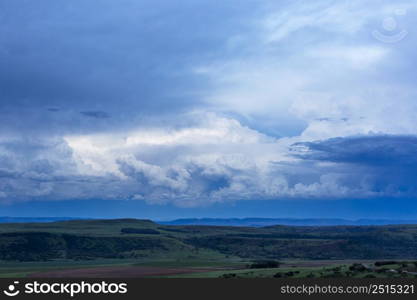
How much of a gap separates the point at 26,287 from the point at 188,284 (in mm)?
16328

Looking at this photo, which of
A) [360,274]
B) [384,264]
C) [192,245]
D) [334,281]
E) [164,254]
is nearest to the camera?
[334,281]

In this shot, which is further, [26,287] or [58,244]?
[58,244]

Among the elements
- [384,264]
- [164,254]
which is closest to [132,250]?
[164,254]

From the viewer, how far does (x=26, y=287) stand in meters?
55.3

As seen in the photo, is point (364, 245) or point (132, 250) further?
point (364, 245)

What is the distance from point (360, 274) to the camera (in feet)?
244

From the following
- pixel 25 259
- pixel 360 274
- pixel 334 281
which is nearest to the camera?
pixel 334 281

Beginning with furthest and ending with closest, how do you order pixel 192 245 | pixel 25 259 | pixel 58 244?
pixel 192 245 < pixel 58 244 < pixel 25 259

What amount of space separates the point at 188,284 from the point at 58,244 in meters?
140

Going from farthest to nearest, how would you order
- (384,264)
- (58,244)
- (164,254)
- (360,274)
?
(58,244) < (164,254) < (384,264) < (360,274)

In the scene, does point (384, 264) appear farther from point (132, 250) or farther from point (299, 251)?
point (132, 250)

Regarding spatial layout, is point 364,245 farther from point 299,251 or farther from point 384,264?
point 384,264

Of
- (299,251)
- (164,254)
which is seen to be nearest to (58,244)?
(164,254)

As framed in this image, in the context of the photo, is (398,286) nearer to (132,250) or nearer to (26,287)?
(26,287)
